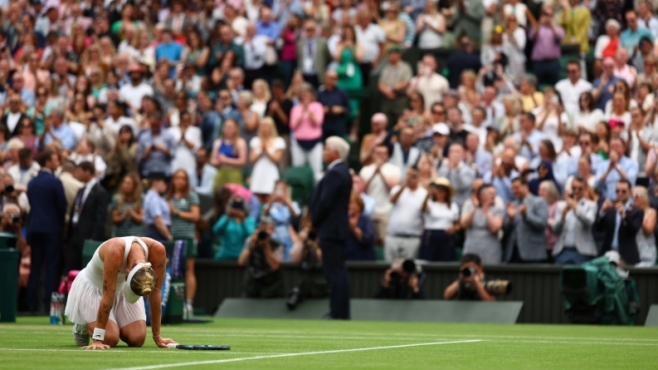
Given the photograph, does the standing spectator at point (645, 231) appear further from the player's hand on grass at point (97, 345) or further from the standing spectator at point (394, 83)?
the player's hand on grass at point (97, 345)

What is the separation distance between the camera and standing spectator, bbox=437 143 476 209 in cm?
2028

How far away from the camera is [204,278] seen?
20.6 meters

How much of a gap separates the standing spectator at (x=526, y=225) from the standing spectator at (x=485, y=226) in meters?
0.20

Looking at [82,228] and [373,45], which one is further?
[373,45]

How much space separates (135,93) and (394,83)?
5111 mm

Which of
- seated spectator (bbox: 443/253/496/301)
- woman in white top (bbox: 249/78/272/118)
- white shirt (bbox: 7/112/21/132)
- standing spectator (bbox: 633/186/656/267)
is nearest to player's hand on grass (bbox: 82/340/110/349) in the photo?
seated spectator (bbox: 443/253/496/301)

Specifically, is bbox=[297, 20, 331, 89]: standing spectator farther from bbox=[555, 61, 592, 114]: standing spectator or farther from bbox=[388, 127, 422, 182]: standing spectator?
bbox=[555, 61, 592, 114]: standing spectator

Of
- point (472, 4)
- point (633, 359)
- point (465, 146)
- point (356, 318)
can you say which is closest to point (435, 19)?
point (472, 4)

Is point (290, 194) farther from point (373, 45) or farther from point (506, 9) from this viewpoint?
point (506, 9)

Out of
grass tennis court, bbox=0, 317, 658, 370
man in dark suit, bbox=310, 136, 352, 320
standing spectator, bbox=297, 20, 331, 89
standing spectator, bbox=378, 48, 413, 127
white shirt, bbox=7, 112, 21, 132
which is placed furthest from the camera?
standing spectator, bbox=297, 20, 331, 89

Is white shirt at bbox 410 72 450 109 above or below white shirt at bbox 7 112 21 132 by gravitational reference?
above

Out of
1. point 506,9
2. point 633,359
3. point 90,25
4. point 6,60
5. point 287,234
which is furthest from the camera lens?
point 90,25

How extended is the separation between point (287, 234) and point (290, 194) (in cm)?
151

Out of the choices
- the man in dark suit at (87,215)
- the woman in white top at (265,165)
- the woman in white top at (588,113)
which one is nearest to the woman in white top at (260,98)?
the woman in white top at (265,165)
